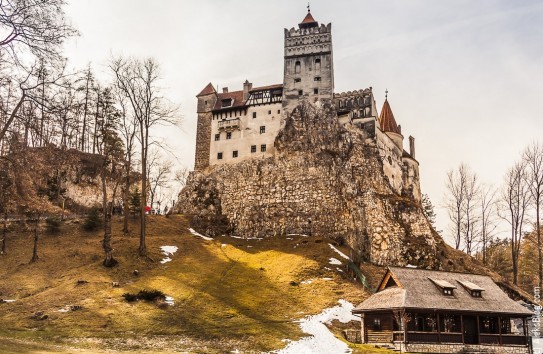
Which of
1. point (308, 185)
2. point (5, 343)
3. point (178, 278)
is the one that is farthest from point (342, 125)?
Result: point (5, 343)

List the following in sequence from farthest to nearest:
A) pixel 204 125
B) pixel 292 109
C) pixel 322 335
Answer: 1. pixel 204 125
2. pixel 292 109
3. pixel 322 335

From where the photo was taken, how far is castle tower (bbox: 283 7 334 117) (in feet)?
219

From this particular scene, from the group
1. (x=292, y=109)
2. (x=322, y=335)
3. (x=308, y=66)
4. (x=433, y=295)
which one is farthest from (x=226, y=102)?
(x=433, y=295)

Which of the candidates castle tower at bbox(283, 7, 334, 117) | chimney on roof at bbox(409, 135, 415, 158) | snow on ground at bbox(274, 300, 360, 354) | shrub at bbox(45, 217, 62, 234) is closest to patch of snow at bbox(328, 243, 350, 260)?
snow on ground at bbox(274, 300, 360, 354)

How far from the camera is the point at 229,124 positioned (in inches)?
2719

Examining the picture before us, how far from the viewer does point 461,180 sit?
212 feet

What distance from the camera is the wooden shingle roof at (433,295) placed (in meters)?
34.1

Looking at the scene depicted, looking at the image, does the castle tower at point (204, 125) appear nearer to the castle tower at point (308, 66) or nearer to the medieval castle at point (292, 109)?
the medieval castle at point (292, 109)

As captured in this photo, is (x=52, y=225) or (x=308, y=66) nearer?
(x=52, y=225)

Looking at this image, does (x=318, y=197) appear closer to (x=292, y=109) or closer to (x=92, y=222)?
(x=292, y=109)

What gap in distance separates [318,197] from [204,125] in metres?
21.1

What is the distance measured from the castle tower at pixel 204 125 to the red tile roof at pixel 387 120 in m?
24.7

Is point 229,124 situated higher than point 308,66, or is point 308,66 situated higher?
point 308,66

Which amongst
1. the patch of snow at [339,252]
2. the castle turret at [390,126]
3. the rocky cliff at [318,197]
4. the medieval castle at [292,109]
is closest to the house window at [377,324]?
the patch of snow at [339,252]
